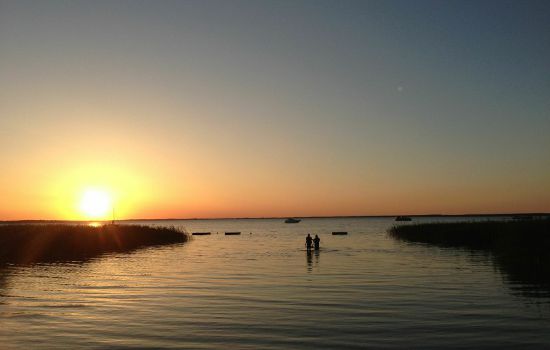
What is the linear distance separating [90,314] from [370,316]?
1241 cm

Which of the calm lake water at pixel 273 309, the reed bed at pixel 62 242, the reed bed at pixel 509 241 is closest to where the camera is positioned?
the calm lake water at pixel 273 309

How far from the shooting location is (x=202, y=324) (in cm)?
2050

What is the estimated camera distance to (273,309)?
23703 millimetres

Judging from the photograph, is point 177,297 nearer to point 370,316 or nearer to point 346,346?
point 370,316

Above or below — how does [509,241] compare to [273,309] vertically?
above

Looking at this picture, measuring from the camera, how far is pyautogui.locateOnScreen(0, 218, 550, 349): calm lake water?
696 inches

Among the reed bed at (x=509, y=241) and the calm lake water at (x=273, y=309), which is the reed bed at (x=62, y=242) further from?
the reed bed at (x=509, y=241)

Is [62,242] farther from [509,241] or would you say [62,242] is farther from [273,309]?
[509,241]

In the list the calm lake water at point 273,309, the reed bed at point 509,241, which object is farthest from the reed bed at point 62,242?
the reed bed at point 509,241

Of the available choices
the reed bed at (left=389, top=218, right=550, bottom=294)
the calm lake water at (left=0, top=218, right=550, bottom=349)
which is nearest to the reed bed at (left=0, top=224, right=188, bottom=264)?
the calm lake water at (left=0, top=218, right=550, bottom=349)

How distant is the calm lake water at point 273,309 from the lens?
58.0 feet

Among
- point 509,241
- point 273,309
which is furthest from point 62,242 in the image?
point 509,241

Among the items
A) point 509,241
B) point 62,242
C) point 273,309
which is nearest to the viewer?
point 273,309

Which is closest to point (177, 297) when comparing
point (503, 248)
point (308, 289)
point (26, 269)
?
point (308, 289)
